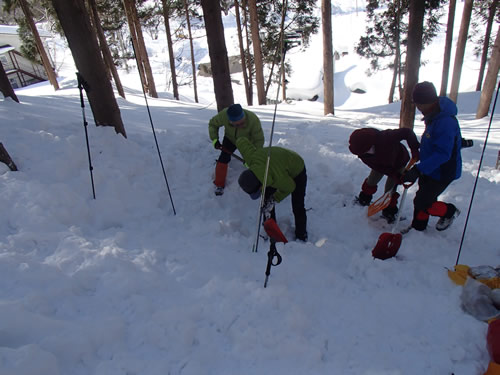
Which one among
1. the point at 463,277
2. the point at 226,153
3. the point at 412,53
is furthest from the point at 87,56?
the point at 412,53

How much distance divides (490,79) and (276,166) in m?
12.5

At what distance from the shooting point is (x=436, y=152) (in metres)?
3.19

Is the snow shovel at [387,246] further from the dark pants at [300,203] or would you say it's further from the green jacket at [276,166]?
the green jacket at [276,166]

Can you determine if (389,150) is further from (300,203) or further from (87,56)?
(87,56)

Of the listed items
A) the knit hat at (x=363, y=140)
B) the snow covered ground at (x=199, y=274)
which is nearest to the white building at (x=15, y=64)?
the snow covered ground at (x=199, y=274)

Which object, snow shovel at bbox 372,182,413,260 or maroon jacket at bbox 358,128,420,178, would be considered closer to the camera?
snow shovel at bbox 372,182,413,260

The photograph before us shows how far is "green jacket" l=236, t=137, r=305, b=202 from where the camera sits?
10.9 ft

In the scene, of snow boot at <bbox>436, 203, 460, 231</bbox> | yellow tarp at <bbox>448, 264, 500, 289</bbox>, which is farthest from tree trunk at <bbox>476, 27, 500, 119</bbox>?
yellow tarp at <bbox>448, 264, 500, 289</bbox>

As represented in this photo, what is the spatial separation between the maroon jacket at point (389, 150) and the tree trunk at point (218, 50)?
3333 mm

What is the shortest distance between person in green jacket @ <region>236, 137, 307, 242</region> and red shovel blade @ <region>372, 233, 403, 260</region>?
3.19 feet

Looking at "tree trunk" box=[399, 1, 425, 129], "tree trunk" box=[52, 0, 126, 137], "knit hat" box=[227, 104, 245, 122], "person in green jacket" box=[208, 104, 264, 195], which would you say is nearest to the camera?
"knit hat" box=[227, 104, 245, 122]

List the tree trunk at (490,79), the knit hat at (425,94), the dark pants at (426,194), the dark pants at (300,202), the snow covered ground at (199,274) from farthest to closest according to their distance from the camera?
the tree trunk at (490,79)
the dark pants at (300,202)
the dark pants at (426,194)
the knit hat at (425,94)
the snow covered ground at (199,274)

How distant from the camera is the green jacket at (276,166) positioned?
3.33 meters

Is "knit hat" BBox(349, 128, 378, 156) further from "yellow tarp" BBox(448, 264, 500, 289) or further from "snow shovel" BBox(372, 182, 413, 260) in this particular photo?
"yellow tarp" BBox(448, 264, 500, 289)
